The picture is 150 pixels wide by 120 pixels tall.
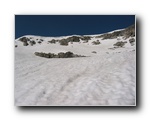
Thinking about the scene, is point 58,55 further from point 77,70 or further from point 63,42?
point 77,70

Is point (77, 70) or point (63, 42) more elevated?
point (63, 42)

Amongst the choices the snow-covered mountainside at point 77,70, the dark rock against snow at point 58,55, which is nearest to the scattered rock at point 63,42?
the snow-covered mountainside at point 77,70

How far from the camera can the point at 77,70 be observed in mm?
3266

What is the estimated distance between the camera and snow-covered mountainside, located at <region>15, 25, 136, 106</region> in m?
2.98

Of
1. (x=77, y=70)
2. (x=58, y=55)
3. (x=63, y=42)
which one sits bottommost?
(x=77, y=70)

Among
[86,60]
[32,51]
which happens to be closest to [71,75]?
[86,60]

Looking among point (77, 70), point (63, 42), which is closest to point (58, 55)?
point (63, 42)

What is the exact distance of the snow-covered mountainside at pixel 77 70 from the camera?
298 centimetres

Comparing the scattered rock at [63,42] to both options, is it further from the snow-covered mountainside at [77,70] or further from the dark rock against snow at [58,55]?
the dark rock against snow at [58,55]

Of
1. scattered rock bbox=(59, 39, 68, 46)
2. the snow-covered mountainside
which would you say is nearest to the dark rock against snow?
the snow-covered mountainside
